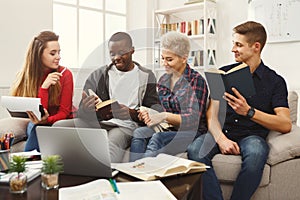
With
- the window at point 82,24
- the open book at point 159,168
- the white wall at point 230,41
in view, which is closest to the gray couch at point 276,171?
the open book at point 159,168

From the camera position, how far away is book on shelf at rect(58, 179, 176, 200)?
1004mm

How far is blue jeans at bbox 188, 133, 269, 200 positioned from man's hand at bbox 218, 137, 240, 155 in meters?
0.03

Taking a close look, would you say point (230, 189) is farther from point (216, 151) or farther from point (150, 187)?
point (150, 187)

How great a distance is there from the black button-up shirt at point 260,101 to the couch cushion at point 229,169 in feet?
0.68

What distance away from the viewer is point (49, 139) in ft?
4.28

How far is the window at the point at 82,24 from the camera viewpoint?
3889mm

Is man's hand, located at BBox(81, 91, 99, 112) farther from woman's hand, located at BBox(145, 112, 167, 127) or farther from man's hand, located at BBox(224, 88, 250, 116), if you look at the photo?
man's hand, located at BBox(224, 88, 250, 116)

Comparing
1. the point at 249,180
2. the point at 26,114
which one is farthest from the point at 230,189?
the point at 26,114

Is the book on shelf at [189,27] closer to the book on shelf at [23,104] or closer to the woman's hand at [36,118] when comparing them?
the woman's hand at [36,118]

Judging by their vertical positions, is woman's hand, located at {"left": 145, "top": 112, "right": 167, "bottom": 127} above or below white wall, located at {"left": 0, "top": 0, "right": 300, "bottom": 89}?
below

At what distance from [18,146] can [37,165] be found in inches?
38.4

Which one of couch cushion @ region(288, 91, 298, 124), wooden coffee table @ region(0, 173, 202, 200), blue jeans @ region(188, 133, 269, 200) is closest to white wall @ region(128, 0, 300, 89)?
couch cushion @ region(288, 91, 298, 124)

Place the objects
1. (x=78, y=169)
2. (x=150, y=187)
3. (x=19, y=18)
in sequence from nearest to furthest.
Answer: (x=150, y=187)
(x=78, y=169)
(x=19, y=18)

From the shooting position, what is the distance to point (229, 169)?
6.12ft
